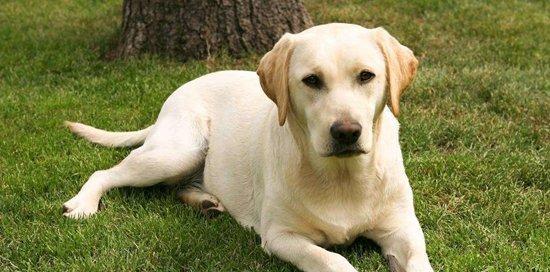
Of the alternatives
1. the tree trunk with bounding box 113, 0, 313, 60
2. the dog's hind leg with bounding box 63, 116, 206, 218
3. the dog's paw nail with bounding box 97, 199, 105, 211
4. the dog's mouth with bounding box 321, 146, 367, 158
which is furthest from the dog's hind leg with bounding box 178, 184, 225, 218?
the tree trunk with bounding box 113, 0, 313, 60

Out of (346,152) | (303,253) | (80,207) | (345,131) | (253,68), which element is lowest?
(253,68)

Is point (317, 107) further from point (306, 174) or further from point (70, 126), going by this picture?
point (70, 126)

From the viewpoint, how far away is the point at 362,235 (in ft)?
13.1

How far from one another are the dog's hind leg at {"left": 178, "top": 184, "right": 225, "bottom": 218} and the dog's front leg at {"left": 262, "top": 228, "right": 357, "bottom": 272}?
0.69m

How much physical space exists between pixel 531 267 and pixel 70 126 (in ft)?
11.6

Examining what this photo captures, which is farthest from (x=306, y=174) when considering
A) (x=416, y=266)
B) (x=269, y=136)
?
(x=416, y=266)

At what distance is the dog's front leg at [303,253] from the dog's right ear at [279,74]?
59 cm

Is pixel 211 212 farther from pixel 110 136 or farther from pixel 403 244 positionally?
pixel 110 136

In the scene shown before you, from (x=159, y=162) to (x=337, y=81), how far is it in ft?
5.57

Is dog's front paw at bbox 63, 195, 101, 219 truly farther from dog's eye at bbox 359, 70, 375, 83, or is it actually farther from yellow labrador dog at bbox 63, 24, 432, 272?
dog's eye at bbox 359, 70, 375, 83

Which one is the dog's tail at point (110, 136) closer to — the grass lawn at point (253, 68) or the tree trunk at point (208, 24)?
the grass lawn at point (253, 68)

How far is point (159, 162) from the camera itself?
4789mm

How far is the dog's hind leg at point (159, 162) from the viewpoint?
478 cm

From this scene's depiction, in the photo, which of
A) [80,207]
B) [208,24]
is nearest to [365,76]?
[80,207]
